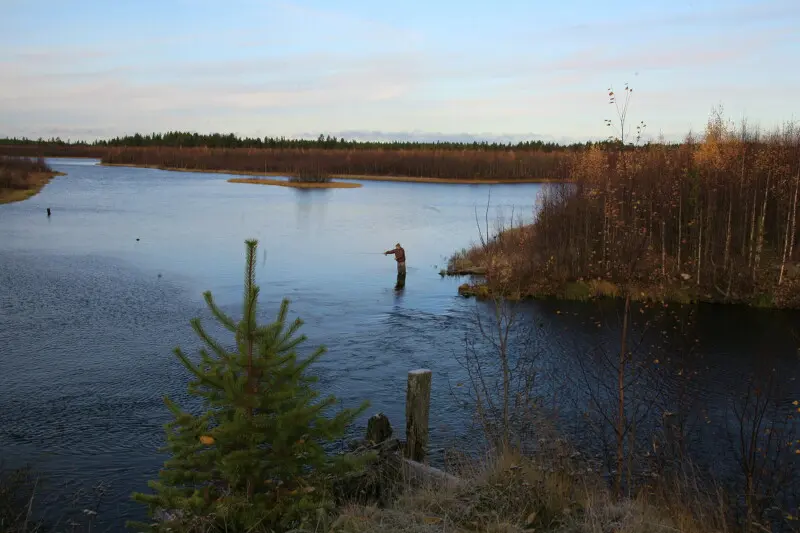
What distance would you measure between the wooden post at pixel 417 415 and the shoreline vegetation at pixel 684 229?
14624mm

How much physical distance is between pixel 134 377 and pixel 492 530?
11405 millimetres

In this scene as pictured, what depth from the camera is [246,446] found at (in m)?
6.61

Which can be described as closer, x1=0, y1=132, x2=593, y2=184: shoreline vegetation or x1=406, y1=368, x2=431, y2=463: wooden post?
x1=406, y1=368, x2=431, y2=463: wooden post

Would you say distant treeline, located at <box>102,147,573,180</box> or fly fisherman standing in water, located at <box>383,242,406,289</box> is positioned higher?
distant treeline, located at <box>102,147,573,180</box>

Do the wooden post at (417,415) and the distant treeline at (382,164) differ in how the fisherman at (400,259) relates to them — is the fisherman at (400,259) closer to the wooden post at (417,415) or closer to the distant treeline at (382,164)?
the wooden post at (417,415)

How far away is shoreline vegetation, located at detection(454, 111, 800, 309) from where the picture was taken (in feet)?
83.0

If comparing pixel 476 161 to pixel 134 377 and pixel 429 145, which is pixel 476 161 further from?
pixel 134 377

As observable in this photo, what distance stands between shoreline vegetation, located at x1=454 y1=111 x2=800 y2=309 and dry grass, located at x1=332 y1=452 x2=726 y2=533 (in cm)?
1690

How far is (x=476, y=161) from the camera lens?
10844 centimetres

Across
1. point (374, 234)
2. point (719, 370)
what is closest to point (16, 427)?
point (719, 370)

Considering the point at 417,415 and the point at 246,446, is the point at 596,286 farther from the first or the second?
the point at 246,446

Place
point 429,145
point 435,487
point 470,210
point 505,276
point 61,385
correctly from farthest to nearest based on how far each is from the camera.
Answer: point 429,145
point 470,210
point 505,276
point 61,385
point 435,487

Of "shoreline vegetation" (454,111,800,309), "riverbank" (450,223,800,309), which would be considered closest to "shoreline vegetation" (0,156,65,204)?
"riverbank" (450,223,800,309)

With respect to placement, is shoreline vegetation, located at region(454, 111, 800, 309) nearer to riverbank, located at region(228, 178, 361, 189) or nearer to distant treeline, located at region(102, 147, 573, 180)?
riverbank, located at region(228, 178, 361, 189)
